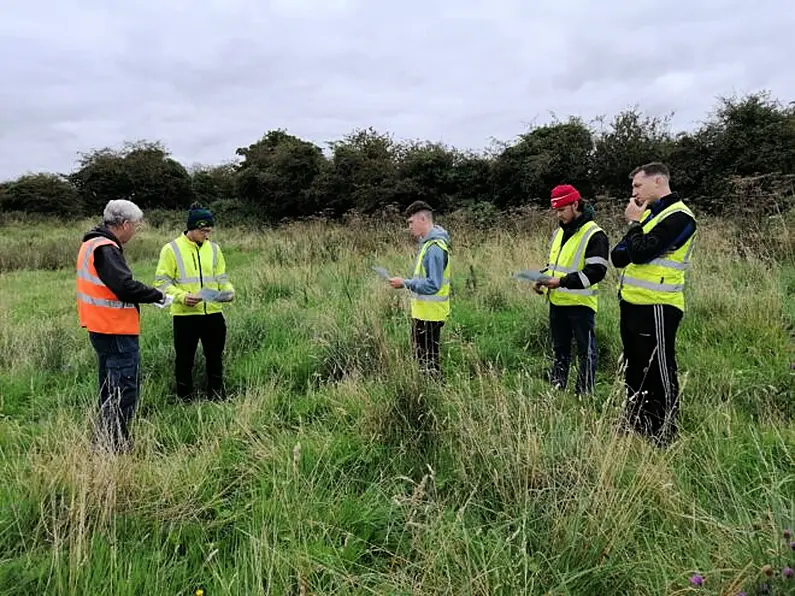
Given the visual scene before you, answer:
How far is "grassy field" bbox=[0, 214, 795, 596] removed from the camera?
7.21ft

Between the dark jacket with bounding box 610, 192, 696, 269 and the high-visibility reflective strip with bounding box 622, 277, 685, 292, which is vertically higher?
the dark jacket with bounding box 610, 192, 696, 269

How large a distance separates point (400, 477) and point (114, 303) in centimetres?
257

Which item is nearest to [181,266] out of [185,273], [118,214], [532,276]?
[185,273]

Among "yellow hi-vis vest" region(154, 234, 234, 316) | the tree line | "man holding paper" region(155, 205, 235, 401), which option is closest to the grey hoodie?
"man holding paper" region(155, 205, 235, 401)

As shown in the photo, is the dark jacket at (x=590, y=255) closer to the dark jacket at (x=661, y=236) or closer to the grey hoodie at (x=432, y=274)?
the dark jacket at (x=661, y=236)

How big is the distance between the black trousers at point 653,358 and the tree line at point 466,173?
667 cm

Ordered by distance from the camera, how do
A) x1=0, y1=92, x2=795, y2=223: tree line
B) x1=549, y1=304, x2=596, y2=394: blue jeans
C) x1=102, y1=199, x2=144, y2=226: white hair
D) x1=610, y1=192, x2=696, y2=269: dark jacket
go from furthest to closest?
x1=0, y1=92, x2=795, y2=223: tree line, x1=549, y1=304, x2=596, y2=394: blue jeans, x1=102, y1=199, x2=144, y2=226: white hair, x1=610, y1=192, x2=696, y2=269: dark jacket

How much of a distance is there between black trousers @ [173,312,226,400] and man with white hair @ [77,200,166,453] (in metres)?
0.78

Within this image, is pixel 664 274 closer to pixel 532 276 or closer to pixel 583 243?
pixel 583 243

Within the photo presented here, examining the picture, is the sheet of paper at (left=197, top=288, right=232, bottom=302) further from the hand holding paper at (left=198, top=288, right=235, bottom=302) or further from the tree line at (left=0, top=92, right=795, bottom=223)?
the tree line at (left=0, top=92, right=795, bottom=223)

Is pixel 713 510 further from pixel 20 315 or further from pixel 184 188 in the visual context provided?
pixel 184 188

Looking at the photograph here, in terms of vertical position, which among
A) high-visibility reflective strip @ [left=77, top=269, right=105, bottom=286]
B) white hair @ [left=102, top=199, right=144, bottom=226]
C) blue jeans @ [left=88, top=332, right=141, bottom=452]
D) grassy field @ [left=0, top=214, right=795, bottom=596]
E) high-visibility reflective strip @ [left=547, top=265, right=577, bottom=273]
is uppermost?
white hair @ [left=102, top=199, right=144, bottom=226]

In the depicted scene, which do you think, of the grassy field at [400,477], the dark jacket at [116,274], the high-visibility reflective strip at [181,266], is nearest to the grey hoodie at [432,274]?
the grassy field at [400,477]

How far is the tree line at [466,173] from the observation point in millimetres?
13281
